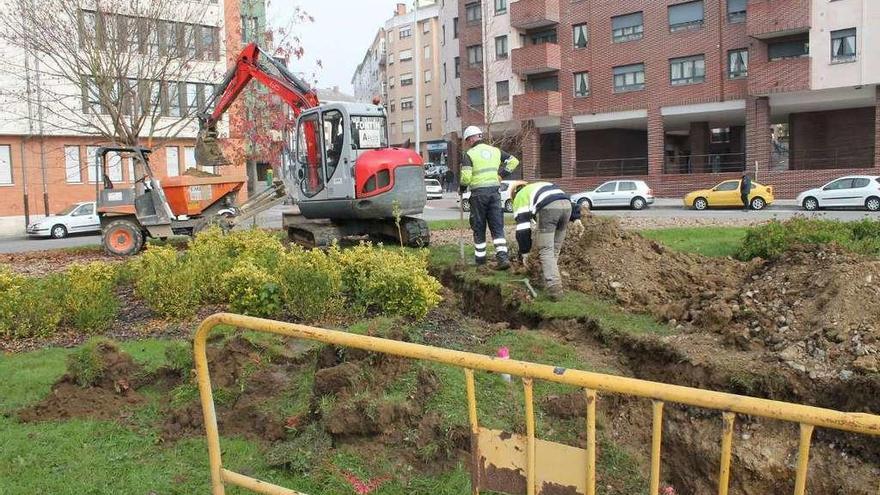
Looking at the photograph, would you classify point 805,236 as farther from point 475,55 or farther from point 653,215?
point 475,55

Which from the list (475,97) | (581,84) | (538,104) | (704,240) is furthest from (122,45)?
(475,97)

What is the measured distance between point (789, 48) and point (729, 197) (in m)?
9.17

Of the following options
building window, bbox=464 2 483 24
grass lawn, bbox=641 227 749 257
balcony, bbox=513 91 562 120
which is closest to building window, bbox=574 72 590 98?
balcony, bbox=513 91 562 120

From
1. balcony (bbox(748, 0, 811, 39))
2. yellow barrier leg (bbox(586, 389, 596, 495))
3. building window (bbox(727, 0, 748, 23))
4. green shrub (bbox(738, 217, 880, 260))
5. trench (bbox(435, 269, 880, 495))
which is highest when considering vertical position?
building window (bbox(727, 0, 748, 23))

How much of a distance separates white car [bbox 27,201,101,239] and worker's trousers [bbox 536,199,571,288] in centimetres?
2453

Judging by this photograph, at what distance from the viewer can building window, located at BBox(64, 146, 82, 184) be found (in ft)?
111

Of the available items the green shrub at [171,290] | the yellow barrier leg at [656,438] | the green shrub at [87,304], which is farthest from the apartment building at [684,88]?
the yellow barrier leg at [656,438]

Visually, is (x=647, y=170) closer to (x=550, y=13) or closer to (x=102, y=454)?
(x=550, y=13)

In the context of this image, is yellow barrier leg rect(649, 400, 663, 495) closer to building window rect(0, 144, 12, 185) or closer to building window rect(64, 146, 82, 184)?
building window rect(64, 146, 82, 184)

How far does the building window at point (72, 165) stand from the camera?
3381cm

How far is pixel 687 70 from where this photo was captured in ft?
127

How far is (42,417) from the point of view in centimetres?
509

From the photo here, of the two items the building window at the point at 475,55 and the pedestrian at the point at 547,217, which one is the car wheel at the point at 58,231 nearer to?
the pedestrian at the point at 547,217

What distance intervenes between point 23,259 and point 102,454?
519 inches
